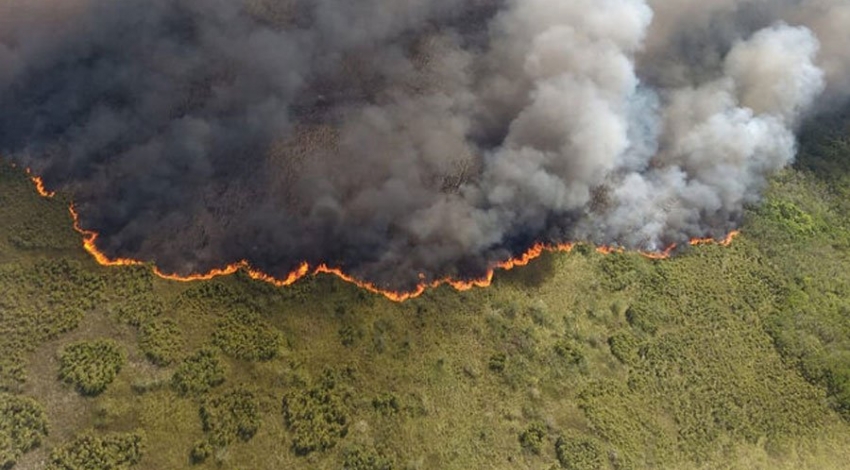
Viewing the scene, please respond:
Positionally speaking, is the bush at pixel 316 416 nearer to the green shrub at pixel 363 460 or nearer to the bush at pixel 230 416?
the green shrub at pixel 363 460

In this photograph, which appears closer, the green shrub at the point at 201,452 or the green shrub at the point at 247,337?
the green shrub at the point at 201,452

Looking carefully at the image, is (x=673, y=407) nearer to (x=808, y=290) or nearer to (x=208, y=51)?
(x=808, y=290)

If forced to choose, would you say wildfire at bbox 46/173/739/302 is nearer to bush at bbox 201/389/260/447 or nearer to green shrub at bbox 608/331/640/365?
green shrub at bbox 608/331/640/365

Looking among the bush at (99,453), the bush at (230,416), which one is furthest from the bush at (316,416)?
the bush at (99,453)

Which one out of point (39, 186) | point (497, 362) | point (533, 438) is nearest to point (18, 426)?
point (39, 186)

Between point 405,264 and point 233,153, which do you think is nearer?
point 405,264

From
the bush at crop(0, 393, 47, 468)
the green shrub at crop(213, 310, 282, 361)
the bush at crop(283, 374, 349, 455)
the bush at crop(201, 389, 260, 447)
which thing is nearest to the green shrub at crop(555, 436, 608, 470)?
the bush at crop(283, 374, 349, 455)

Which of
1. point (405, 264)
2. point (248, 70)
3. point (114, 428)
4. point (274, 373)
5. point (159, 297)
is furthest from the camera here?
point (248, 70)

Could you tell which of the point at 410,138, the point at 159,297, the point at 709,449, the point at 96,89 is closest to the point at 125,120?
the point at 96,89
